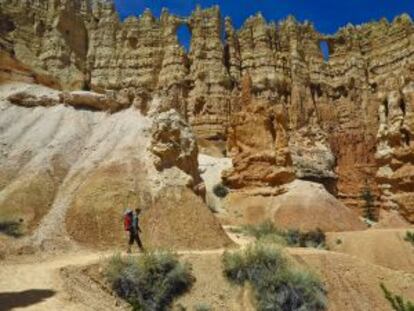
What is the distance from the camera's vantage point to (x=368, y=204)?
164 ft

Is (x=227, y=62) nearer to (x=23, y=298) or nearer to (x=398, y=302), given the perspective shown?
(x=23, y=298)

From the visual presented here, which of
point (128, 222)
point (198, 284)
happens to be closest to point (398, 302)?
point (198, 284)

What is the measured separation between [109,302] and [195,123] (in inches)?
1860

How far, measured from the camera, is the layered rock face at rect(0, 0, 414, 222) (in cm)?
6000

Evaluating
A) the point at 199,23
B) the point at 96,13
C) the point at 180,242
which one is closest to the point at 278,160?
the point at 180,242

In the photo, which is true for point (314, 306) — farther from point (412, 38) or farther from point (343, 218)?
point (412, 38)

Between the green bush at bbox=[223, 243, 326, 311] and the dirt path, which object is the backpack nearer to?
the dirt path

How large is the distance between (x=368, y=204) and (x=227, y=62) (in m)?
25.2

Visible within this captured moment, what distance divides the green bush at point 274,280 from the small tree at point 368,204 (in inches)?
1327

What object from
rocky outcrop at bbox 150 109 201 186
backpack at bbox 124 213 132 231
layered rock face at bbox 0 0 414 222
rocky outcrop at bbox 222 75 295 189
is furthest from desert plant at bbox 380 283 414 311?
layered rock face at bbox 0 0 414 222

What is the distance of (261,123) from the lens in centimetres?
3928

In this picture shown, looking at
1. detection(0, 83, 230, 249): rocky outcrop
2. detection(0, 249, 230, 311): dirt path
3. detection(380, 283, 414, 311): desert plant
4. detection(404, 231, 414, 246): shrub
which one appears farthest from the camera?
detection(404, 231, 414, 246): shrub

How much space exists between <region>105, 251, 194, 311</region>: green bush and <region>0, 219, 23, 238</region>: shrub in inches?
169

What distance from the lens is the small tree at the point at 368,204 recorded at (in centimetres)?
4858
